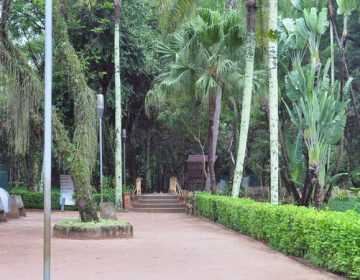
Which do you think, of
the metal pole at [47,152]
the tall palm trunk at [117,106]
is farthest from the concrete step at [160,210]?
the metal pole at [47,152]

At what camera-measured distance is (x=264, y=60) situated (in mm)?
20047

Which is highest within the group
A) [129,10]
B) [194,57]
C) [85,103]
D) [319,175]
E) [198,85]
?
[129,10]

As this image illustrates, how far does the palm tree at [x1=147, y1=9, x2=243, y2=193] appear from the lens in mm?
19094

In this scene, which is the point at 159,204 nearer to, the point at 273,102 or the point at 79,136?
the point at 79,136

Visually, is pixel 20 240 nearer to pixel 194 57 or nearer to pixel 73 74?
pixel 73 74

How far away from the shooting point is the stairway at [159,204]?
25.9 metres

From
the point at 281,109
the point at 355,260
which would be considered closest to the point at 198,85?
the point at 281,109

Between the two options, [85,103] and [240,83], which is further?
[240,83]

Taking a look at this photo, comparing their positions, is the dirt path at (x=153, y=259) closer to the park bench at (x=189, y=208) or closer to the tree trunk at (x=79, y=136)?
the tree trunk at (x=79, y=136)

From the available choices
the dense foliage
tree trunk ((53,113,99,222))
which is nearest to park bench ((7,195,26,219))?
the dense foliage

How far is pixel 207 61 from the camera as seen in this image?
1980 centimetres

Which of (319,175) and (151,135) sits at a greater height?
(151,135)

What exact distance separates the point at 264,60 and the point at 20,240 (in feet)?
38.0

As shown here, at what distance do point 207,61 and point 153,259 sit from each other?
37.1 ft
